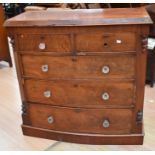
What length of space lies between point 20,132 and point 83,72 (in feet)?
2.57

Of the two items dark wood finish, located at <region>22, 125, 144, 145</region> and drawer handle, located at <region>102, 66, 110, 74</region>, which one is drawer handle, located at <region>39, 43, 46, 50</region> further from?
dark wood finish, located at <region>22, 125, 144, 145</region>

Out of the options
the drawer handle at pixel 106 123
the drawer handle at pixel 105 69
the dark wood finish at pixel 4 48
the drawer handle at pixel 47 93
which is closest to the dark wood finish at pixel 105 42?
the drawer handle at pixel 105 69

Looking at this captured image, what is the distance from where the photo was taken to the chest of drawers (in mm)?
1486

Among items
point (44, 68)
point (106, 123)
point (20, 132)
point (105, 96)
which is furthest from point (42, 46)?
point (20, 132)

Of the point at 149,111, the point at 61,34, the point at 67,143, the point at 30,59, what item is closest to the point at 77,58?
the point at 61,34

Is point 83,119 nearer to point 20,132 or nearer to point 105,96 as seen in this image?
point 105,96

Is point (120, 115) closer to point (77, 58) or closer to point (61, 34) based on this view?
point (77, 58)

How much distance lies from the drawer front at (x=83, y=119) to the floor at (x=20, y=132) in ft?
0.38

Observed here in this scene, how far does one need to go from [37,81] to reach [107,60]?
1.67 feet

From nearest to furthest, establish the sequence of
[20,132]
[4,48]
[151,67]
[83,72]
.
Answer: [83,72], [20,132], [151,67], [4,48]

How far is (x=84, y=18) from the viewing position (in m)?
1.51

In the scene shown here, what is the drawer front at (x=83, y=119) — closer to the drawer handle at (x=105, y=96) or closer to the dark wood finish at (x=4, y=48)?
the drawer handle at (x=105, y=96)

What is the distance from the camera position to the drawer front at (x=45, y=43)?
1.54m

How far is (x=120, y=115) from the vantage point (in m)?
1.72
